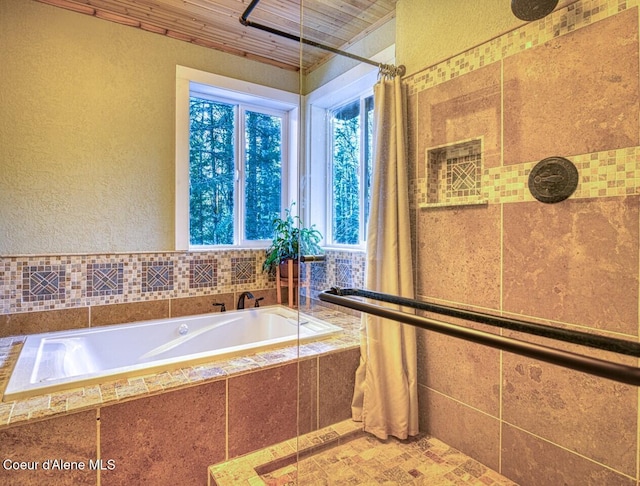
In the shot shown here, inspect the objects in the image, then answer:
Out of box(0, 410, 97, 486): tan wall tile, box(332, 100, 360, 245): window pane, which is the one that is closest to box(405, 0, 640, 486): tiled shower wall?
box(332, 100, 360, 245): window pane

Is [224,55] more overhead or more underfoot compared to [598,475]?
more overhead

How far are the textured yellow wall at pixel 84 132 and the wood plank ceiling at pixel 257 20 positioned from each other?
7cm

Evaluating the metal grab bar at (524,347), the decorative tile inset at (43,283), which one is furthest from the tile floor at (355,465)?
the decorative tile inset at (43,283)

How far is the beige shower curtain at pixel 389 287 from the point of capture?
5.33ft

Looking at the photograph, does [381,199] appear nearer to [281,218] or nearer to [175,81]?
[281,218]

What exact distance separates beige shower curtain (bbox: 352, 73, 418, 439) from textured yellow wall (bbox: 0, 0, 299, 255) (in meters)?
1.48

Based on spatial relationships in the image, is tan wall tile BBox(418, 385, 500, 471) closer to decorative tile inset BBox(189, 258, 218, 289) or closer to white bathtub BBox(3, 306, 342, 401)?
white bathtub BBox(3, 306, 342, 401)

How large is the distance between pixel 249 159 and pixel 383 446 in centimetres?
219

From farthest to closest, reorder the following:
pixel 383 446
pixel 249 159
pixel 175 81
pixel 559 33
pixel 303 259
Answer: pixel 249 159, pixel 175 81, pixel 303 259, pixel 383 446, pixel 559 33

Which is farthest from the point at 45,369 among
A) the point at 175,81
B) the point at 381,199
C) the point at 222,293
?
the point at 175,81

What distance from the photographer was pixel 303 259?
2.01 meters

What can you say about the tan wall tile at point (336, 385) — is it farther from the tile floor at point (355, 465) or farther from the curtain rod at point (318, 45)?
the curtain rod at point (318, 45)

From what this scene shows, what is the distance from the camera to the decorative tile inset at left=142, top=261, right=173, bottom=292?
7.63 ft

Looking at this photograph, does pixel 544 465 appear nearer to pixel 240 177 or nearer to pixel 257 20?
pixel 240 177
